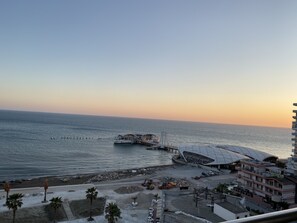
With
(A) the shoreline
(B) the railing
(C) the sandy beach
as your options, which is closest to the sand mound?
(C) the sandy beach

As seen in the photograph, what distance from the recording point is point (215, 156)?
4856 cm

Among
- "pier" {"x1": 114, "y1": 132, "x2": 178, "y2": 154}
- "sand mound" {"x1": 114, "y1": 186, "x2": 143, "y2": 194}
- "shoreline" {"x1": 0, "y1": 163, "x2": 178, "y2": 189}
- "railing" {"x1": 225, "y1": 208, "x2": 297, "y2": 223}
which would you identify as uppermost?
"railing" {"x1": 225, "y1": 208, "x2": 297, "y2": 223}

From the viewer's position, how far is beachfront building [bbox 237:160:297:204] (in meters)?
25.9

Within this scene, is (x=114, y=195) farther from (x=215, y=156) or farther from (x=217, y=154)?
(x=217, y=154)

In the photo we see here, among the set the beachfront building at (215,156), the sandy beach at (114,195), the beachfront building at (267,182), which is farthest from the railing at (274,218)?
the beachfront building at (215,156)

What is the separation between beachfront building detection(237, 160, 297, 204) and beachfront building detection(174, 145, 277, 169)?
48.0ft

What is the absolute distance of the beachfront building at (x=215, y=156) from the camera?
4697 centimetres

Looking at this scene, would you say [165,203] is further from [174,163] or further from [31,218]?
[174,163]

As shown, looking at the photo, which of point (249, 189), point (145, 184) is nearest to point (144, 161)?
point (145, 184)

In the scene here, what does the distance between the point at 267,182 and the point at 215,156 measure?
21.0m

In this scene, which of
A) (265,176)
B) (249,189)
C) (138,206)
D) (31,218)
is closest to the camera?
(31,218)

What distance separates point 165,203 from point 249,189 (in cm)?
1218

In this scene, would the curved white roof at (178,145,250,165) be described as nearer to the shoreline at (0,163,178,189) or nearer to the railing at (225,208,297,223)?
the shoreline at (0,163,178,189)

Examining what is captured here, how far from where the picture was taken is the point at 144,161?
55938 mm
